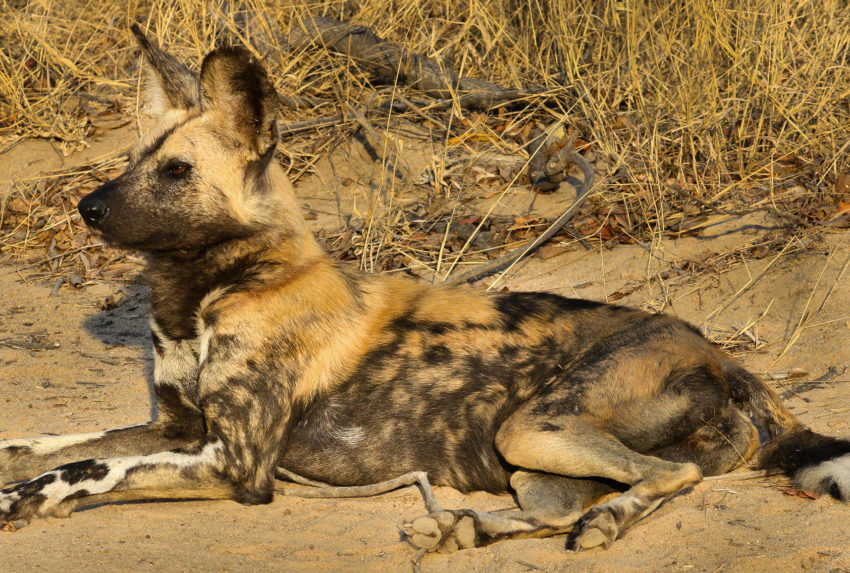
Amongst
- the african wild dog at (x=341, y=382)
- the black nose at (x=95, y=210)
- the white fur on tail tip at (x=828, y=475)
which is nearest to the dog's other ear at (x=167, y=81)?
the african wild dog at (x=341, y=382)

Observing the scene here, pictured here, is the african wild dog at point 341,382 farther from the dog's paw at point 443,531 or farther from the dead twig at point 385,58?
the dead twig at point 385,58

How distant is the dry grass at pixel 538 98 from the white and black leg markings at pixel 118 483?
259 centimetres

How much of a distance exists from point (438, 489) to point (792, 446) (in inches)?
52.0

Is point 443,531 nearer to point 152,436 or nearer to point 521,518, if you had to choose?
point 521,518

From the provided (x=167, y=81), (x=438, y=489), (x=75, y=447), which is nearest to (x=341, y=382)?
(x=438, y=489)

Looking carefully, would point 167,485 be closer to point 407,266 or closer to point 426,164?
point 407,266

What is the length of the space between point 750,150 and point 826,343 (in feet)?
5.58

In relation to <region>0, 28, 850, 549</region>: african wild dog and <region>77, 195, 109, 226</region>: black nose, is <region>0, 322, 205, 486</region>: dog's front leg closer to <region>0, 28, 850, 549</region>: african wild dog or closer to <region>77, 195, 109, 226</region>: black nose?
<region>0, 28, 850, 549</region>: african wild dog

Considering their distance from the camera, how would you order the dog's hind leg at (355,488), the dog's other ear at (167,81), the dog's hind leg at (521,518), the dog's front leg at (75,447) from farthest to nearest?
the dog's other ear at (167,81), the dog's front leg at (75,447), the dog's hind leg at (355,488), the dog's hind leg at (521,518)

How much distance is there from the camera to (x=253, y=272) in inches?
142

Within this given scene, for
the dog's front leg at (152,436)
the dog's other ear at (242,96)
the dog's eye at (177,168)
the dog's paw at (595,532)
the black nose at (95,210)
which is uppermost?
the dog's other ear at (242,96)

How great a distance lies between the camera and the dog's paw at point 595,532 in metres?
→ 2.93

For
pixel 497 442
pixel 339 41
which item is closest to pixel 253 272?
pixel 497 442

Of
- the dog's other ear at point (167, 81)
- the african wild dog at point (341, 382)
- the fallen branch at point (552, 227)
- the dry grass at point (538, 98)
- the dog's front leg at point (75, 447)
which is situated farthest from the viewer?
the dry grass at point (538, 98)
